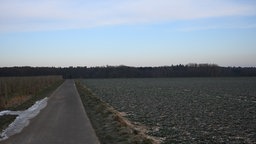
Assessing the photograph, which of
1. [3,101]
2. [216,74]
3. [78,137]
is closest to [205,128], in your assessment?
[78,137]

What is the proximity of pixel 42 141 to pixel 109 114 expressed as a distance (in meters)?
9.89

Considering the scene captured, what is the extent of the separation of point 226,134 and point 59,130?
6880mm

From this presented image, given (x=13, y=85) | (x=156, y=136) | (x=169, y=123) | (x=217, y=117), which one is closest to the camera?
(x=156, y=136)

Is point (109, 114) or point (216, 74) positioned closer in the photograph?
point (109, 114)

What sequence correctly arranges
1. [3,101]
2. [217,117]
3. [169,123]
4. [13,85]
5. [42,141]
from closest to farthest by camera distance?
[42,141] < [169,123] < [217,117] < [3,101] < [13,85]

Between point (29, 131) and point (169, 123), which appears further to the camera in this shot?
point (169, 123)

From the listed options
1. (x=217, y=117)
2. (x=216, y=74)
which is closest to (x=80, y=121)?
(x=217, y=117)

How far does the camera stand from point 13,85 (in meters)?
52.4

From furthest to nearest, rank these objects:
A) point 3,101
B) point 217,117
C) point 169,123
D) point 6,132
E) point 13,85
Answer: point 13,85
point 3,101
point 217,117
point 169,123
point 6,132

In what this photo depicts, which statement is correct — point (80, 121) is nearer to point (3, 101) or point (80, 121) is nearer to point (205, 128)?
point (205, 128)

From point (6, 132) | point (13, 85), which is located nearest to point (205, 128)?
point (6, 132)

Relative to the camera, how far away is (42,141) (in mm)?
13102

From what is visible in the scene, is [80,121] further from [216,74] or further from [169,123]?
[216,74]

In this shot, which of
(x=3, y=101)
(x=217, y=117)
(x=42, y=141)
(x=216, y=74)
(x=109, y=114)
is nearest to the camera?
(x=42, y=141)
